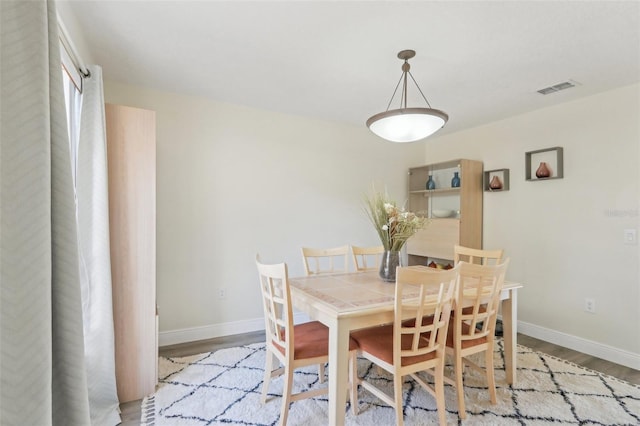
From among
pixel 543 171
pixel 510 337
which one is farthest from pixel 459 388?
pixel 543 171

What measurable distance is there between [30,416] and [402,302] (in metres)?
1.61

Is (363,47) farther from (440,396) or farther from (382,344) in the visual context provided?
(440,396)

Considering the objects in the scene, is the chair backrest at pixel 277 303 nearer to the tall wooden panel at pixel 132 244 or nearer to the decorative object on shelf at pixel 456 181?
the tall wooden panel at pixel 132 244

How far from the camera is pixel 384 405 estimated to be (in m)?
2.14

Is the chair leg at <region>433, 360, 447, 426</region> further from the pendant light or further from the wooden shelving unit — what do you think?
the wooden shelving unit

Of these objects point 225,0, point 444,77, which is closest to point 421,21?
point 444,77

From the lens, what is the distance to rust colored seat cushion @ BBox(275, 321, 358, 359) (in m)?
1.91

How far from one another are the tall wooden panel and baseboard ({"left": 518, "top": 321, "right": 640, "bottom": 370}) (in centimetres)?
361

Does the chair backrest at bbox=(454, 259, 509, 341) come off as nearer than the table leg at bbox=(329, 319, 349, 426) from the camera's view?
No

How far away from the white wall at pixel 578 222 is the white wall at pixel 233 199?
183 cm

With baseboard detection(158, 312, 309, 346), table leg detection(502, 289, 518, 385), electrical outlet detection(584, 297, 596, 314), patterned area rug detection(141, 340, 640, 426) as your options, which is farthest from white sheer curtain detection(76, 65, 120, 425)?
electrical outlet detection(584, 297, 596, 314)

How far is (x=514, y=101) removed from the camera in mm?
3197

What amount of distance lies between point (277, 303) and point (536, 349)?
8.82 ft

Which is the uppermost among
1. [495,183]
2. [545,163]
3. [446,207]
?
[545,163]
